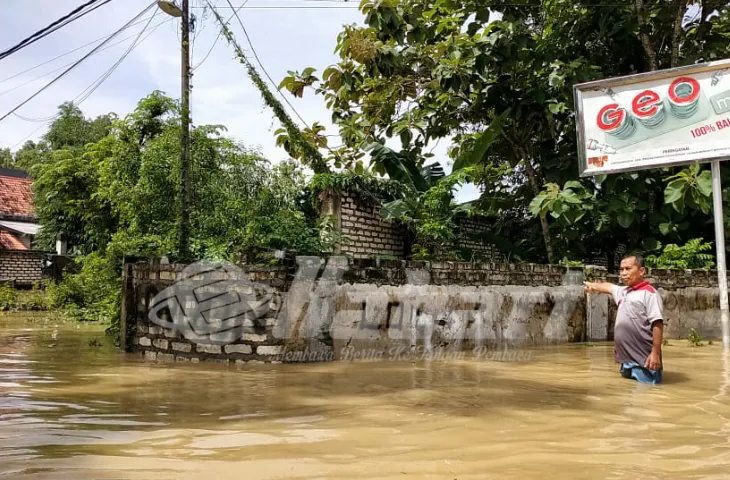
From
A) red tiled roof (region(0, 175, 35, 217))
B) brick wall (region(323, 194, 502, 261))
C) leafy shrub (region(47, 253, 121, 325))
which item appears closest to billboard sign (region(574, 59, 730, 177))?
brick wall (region(323, 194, 502, 261))

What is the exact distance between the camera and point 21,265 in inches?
731

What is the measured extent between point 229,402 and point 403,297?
2909mm

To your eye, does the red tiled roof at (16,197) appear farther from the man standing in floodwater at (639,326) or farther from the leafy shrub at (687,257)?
the man standing in floodwater at (639,326)

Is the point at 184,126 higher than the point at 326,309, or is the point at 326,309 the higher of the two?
the point at 184,126

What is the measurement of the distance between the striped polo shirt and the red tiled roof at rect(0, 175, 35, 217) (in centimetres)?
2217

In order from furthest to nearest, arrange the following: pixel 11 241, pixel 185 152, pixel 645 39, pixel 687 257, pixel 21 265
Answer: pixel 11 241, pixel 21 265, pixel 645 39, pixel 687 257, pixel 185 152

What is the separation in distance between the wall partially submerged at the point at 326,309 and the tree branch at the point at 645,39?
563cm

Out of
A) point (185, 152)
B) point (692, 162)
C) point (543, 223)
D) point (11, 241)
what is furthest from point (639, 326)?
point (11, 241)

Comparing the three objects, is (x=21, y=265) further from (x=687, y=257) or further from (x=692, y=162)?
(x=692, y=162)

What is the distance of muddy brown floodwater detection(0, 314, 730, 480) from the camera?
2.80 metres

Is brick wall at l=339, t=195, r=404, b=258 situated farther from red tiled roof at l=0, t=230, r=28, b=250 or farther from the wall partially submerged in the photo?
red tiled roof at l=0, t=230, r=28, b=250

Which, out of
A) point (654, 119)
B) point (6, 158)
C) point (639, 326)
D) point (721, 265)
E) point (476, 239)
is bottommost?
point (639, 326)

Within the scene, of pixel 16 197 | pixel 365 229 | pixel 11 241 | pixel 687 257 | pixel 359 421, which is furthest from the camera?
pixel 16 197

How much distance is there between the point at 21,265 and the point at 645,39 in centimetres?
1850
